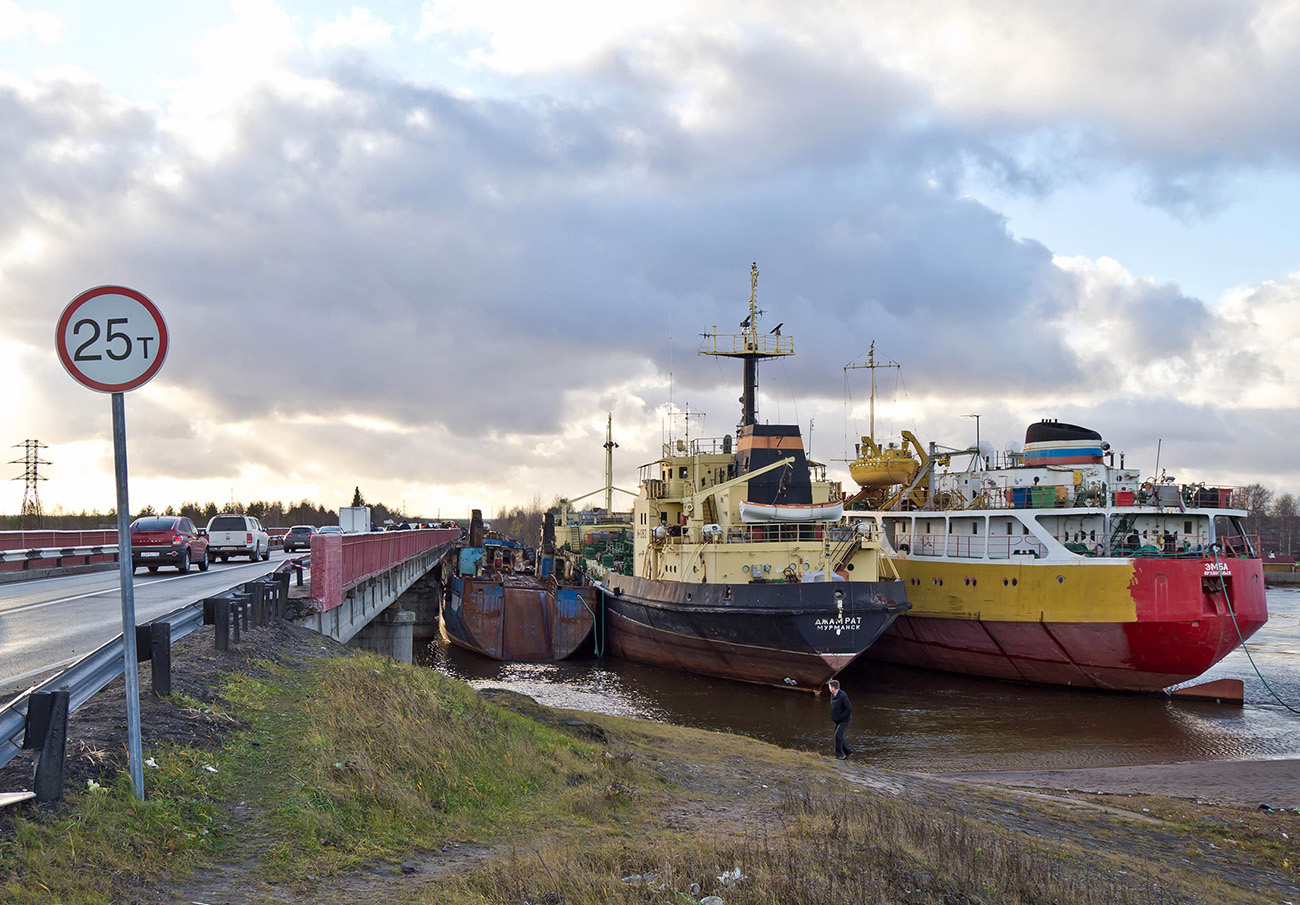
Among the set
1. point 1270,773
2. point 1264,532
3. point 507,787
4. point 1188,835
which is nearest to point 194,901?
point 507,787

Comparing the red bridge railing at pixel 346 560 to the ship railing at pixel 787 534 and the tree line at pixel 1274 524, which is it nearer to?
the ship railing at pixel 787 534

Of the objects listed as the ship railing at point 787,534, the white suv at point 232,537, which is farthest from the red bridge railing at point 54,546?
the ship railing at point 787,534

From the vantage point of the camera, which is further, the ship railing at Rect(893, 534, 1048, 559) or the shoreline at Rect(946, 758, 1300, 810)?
the ship railing at Rect(893, 534, 1048, 559)

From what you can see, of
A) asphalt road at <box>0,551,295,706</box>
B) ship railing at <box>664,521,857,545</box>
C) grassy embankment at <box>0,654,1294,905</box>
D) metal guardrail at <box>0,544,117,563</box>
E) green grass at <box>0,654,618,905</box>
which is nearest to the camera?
green grass at <box>0,654,618,905</box>

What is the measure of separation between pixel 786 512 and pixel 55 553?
76.2ft

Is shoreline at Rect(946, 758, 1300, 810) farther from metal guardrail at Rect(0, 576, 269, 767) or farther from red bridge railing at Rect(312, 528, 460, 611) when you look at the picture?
metal guardrail at Rect(0, 576, 269, 767)

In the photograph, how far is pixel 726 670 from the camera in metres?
31.2

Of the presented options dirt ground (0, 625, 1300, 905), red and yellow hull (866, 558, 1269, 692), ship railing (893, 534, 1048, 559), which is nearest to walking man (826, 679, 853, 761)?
dirt ground (0, 625, 1300, 905)

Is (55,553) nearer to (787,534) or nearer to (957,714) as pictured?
(787,534)

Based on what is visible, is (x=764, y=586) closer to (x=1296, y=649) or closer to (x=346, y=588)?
(x=346, y=588)

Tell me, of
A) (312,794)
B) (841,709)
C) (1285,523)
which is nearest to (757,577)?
(841,709)

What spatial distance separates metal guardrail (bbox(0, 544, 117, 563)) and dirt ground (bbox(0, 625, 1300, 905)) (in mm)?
17844

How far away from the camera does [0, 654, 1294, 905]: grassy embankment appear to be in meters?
6.13

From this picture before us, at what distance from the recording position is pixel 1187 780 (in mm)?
19312
